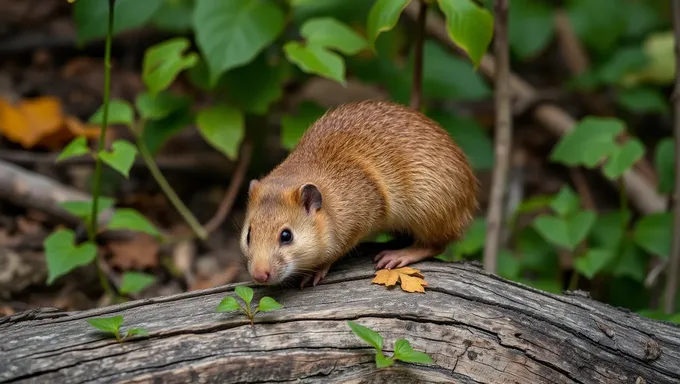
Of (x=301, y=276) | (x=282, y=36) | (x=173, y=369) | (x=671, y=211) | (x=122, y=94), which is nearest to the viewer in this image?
(x=173, y=369)

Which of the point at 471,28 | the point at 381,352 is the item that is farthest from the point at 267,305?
the point at 471,28

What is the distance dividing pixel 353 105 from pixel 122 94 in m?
4.01

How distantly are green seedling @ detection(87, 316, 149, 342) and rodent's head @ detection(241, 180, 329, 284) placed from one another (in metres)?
0.59

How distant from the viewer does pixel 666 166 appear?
5.94 meters

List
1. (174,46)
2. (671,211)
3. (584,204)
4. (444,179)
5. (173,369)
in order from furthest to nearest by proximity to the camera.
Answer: (584,204)
(671,211)
(174,46)
(444,179)
(173,369)

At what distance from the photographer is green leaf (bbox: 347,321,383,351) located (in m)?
3.26

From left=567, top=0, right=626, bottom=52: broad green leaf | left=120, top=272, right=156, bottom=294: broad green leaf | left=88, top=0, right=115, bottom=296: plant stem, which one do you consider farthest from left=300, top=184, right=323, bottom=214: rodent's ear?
left=567, top=0, right=626, bottom=52: broad green leaf

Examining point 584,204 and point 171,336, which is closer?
point 171,336

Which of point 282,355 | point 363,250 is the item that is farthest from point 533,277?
point 282,355

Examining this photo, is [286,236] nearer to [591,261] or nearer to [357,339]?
[357,339]

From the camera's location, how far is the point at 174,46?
17.4 ft

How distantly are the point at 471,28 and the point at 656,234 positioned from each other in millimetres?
2377

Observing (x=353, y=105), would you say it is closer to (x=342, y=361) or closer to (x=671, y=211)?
(x=342, y=361)

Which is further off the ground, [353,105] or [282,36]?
[282,36]
